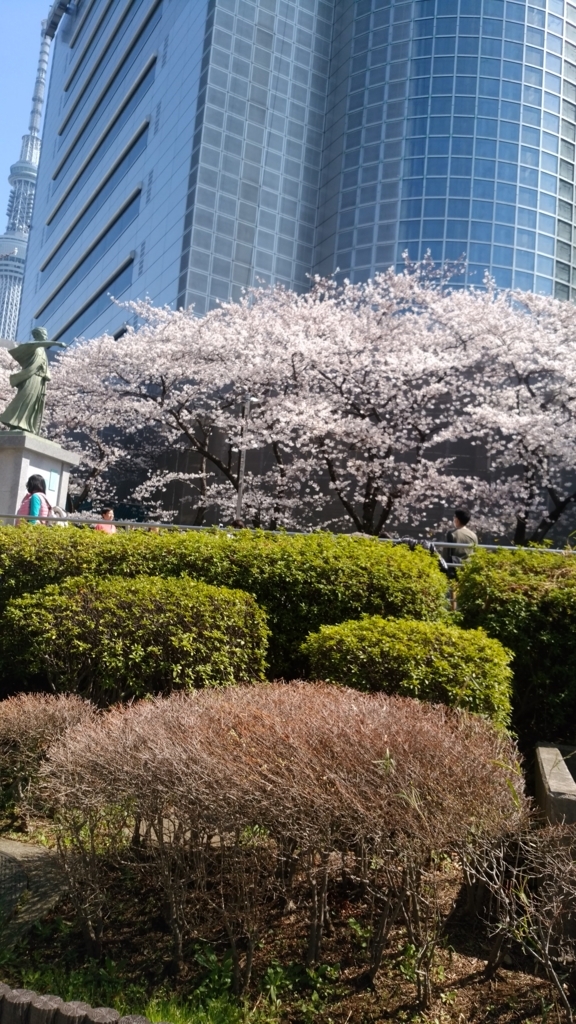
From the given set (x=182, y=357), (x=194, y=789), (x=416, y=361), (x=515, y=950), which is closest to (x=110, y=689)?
(x=194, y=789)

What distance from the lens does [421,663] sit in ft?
17.8

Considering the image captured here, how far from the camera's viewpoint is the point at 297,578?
7293 millimetres

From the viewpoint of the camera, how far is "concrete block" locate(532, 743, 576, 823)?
423 centimetres

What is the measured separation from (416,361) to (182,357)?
25.8 ft

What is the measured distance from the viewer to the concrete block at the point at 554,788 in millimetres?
4227

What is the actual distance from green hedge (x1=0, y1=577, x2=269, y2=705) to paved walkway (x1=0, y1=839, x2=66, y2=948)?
1291 mm

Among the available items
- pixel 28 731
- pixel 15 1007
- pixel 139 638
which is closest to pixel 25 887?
pixel 28 731

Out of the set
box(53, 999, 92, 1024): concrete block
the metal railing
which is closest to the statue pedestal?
the metal railing

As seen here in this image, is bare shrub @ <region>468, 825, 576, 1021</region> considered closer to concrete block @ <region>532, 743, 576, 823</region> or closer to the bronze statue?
concrete block @ <region>532, 743, 576, 823</region>

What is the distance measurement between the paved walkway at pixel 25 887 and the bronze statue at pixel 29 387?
971 cm

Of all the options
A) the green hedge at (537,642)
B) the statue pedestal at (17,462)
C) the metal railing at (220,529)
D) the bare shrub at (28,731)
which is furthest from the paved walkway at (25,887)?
the statue pedestal at (17,462)

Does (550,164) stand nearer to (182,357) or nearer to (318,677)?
(182,357)

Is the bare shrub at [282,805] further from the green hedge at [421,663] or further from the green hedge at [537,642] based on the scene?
the green hedge at [537,642]

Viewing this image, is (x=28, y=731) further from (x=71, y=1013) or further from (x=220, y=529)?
(x=220, y=529)
